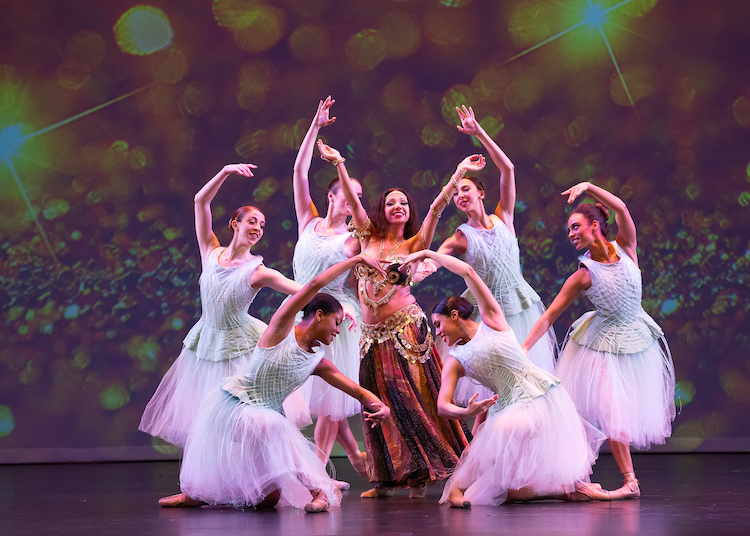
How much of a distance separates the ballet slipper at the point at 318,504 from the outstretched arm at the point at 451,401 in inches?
20.9

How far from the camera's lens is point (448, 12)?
5824 millimetres

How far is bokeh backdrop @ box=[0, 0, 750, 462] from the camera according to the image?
569cm

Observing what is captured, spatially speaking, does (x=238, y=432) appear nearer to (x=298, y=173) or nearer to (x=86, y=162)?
(x=298, y=173)

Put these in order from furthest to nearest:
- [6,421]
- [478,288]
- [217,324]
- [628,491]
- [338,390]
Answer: [6,421] → [338,390] → [217,324] → [628,491] → [478,288]

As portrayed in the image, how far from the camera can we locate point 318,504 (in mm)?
3084

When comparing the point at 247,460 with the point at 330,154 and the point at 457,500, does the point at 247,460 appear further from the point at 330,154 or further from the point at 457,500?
the point at 330,154

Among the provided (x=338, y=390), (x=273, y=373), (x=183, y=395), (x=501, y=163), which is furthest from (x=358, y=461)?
(x=501, y=163)

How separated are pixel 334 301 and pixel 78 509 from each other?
1.26 meters

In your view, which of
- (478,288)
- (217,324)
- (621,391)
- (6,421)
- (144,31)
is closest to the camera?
(478,288)

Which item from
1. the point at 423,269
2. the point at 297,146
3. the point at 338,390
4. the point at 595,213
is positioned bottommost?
the point at 338,390

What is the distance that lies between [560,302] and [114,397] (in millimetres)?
3309

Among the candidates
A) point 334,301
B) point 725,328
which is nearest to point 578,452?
point 334,301

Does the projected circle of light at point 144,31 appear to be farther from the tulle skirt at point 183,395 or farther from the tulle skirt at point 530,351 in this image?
the tulle skirt at point 530,351

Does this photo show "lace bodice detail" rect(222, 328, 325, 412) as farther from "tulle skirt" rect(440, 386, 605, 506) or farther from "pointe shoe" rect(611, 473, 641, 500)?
"pointe shoe" rect(611, 473, 641, 500)
